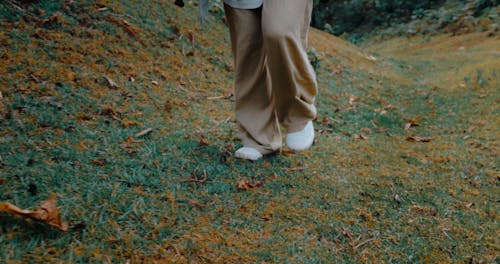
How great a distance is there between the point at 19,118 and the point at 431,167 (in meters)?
2.89

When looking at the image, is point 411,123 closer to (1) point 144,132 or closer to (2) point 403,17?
(1) point 144,132

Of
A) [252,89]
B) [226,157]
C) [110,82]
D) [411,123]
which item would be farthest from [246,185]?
[411,123]

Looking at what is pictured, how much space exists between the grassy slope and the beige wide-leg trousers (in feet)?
0.84

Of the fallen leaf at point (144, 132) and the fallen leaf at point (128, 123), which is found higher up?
the fallen leaf at point (144, 132)

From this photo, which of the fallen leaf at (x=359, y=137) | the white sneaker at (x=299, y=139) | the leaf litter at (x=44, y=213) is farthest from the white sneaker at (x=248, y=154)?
the fallen leaf at (x=359, y=137)

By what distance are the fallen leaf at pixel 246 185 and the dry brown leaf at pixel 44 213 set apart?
3.39ft

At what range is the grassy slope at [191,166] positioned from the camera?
6.66 ft

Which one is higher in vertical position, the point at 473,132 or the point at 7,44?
the point at 7,44

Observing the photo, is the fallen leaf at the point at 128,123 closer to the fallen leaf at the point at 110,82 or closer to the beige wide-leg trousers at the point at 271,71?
the fallen leaf at the point at 110,82

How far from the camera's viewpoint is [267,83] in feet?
9.52

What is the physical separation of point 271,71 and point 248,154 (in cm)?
63

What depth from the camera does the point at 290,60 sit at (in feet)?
8.34

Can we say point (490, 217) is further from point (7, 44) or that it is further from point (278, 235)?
point (7, 44)

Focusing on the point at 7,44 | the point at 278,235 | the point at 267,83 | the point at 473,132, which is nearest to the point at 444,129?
the point at 473,132
